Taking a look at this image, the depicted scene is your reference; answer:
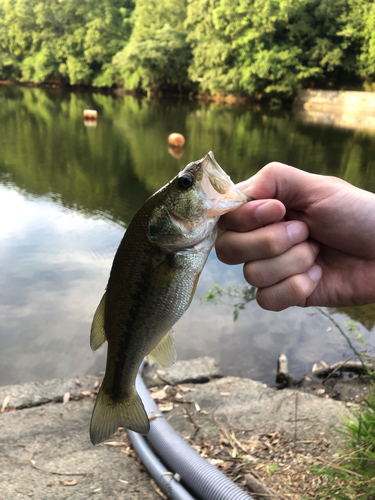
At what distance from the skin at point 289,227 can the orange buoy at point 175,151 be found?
680 inches

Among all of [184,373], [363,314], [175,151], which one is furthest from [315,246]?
[175,151]

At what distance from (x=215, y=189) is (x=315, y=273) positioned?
100 centimetres

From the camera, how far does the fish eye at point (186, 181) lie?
1.66 metres

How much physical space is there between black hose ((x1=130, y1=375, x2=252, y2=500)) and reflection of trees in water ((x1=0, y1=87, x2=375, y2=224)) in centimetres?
865

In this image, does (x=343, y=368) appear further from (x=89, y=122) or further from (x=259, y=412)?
(x=89, y=122)

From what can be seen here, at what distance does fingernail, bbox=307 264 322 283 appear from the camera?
2.29m

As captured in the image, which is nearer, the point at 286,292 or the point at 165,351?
the point at 165,351

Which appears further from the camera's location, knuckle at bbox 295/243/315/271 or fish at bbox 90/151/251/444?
knuckle at bbox 295/243/315/271

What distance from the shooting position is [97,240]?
9.84m

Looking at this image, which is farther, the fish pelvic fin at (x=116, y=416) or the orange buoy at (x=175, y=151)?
the orange buoy at (x=175, y=151)

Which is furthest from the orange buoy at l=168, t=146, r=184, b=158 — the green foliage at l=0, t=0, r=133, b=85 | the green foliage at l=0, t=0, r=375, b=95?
the green foliage at l=0, t=0, r=133, b=85

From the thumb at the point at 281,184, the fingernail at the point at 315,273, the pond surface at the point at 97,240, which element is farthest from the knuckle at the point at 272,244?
the pond surface at the point at 97,240

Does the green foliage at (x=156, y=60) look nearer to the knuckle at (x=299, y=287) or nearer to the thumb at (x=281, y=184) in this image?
the thumb at (x=281, y=184)

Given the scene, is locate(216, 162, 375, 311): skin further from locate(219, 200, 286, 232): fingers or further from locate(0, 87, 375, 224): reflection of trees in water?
locate(0, 87, 375, 224): reflection of trees in water
